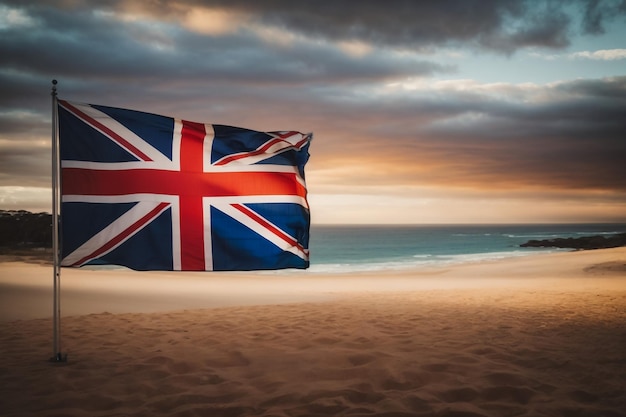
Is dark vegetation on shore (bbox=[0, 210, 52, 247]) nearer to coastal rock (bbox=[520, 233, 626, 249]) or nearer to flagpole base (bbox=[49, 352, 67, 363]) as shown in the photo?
flagpole base (bbox=[49, 352, 67, 363])

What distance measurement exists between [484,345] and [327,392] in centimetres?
312

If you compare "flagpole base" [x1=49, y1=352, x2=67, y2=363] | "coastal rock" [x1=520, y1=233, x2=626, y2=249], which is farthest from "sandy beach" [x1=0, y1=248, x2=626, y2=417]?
"coastal rock" [x1=520, y1=233, x2=626, y2=249]

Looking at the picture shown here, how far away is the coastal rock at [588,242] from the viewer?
53.0 m

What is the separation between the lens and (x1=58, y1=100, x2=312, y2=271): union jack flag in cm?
581

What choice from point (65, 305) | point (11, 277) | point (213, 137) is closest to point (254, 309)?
Result: point (65, 305)

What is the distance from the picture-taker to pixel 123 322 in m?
9.33

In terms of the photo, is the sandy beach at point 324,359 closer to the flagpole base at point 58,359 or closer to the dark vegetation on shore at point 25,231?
the flagpole base at point 58,359

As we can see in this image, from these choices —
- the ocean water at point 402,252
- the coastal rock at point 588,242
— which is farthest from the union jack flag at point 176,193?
the coastal rock at point 588,242

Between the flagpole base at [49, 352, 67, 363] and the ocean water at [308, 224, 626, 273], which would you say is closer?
the flagpole base at [49, 352, 67, 363]

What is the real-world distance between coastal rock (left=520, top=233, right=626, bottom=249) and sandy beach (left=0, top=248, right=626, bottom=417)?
4768cm

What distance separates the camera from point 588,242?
200 feet

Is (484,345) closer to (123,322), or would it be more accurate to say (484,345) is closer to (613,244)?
(123,322)

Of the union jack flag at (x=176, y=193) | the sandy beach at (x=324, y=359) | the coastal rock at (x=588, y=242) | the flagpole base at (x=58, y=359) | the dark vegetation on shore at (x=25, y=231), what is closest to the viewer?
the sandy beach at (x=324, y=359)

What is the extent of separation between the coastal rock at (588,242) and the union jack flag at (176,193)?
53.7m
